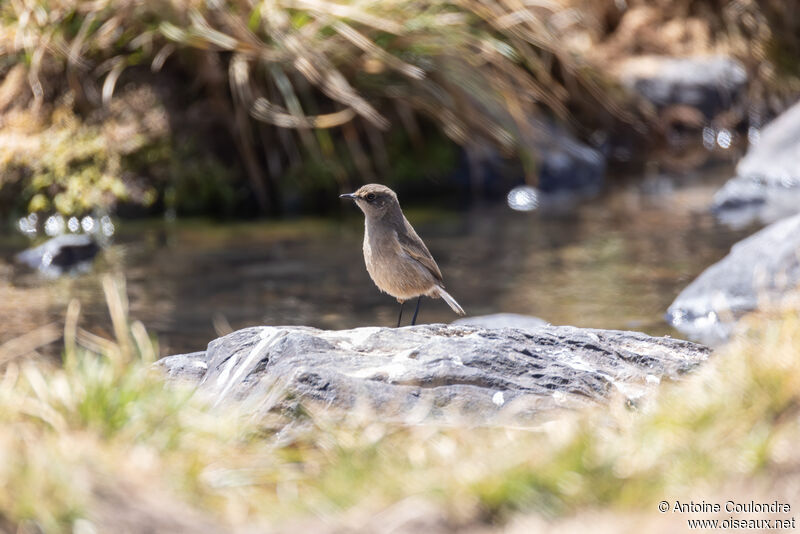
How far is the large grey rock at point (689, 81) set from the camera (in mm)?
15000

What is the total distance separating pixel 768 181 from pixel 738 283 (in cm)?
482

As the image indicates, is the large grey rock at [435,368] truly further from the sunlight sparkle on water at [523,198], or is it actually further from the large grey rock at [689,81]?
the large grey rock at [689,81]

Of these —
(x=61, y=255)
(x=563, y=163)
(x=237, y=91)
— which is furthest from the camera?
(x=563, y=163)

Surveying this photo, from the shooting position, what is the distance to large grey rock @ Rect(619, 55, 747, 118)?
15000 mm

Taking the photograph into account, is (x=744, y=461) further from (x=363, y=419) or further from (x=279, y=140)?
(x=279, y=140)

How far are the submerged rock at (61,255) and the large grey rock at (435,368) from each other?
15.3 ft

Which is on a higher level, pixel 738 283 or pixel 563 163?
pixel 738 283

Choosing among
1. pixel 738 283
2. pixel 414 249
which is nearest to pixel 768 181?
pixel 738 283

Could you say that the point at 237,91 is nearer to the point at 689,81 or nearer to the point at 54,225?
the point at 54,225

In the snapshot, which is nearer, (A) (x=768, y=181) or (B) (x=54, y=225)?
(B) (x=54, y=225)

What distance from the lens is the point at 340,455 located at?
11.0ft

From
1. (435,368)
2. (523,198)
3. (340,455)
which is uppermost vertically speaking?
(340,455)

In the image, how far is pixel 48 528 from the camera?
278 centimetres

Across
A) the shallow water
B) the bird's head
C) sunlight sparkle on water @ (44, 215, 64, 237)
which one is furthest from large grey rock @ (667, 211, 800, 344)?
sunlight sparkle on water @ (44, 215, 64, 237)
